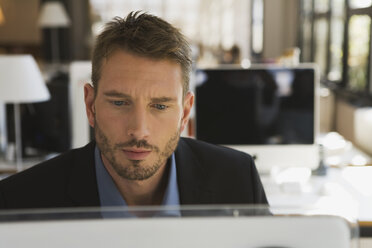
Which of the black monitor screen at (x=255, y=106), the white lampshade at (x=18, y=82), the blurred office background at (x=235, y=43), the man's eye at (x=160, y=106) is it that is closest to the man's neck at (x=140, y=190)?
the man's eye at (x=160, y=106)

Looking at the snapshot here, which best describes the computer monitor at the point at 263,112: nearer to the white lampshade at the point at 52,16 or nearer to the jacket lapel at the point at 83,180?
the jacket lapel at the point at 83,180

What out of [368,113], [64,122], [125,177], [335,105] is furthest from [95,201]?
[335,105]

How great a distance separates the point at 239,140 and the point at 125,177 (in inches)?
57.0

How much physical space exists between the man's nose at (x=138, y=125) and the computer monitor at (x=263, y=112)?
4.72ft

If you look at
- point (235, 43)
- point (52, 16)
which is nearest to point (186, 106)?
point (52, 16)

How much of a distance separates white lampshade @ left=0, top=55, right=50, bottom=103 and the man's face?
1.65 metres

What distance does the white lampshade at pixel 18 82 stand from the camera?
2334 millimetres

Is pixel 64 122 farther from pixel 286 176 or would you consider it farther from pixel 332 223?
pixel 332 223

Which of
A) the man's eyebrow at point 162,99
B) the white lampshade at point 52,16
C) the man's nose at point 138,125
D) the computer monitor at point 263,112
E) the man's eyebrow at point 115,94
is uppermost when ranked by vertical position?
the white lampshade at point 52,16

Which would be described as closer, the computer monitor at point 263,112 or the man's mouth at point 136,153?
the man's mouth at point 136,153

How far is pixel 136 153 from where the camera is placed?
2.42ft

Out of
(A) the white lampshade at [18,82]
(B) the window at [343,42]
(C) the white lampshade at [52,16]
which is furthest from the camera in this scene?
(C) the white lampshade at [52,16]

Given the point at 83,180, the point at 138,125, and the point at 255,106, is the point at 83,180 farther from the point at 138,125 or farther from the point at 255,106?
the point at 255,106

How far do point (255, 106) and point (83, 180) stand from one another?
1.41m
